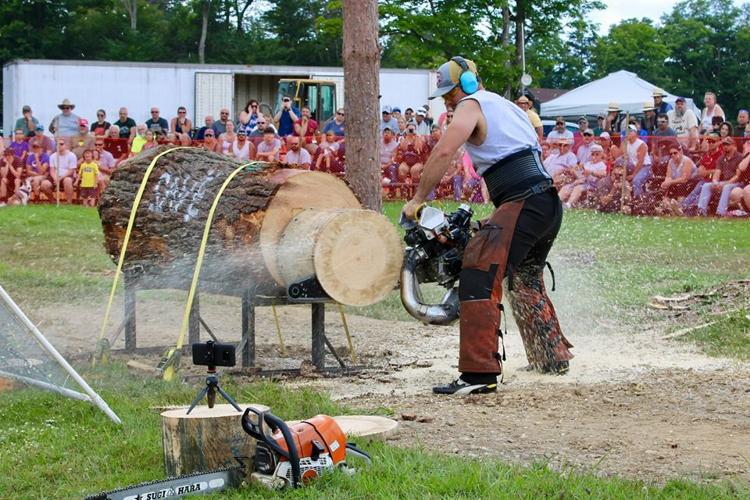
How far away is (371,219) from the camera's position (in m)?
7.61

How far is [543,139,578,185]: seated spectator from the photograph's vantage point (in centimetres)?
1869

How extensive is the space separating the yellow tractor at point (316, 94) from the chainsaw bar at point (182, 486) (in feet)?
83.7

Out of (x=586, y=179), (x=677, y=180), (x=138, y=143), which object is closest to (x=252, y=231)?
(x=677, y=180)

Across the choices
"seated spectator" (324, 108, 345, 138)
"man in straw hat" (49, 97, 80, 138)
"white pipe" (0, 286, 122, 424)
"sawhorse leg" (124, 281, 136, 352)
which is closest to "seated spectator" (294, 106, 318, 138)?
"seated spectator" (324, 108, 345, 138)

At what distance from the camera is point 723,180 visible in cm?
1752

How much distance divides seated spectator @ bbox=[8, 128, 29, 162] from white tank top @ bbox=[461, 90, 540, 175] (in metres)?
16.1

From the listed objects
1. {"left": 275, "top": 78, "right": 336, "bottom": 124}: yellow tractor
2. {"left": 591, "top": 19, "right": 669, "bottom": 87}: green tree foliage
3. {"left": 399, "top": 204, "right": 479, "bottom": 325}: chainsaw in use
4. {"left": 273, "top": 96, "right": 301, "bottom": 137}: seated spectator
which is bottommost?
{"left": 399, "top": 204, "right": 479, "bottom": 325}: chainsaw in use

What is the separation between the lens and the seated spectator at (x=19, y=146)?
21.5m

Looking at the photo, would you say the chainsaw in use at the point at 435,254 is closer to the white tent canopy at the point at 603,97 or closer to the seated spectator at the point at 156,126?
the seated spectator at the point at 156,126

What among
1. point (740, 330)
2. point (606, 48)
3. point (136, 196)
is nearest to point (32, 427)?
point (136, 196)

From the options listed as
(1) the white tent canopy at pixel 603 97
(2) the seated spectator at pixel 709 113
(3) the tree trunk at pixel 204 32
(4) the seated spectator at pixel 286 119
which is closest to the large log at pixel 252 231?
(2) the seated spectator at pixel 709 113

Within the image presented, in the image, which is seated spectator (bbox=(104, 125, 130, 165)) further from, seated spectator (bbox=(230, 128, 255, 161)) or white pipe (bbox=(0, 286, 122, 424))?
white pipe (bbox=(0, 286, 122, 424))

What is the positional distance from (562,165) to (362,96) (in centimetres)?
767

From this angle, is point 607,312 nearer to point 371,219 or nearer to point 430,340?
point 430,340
